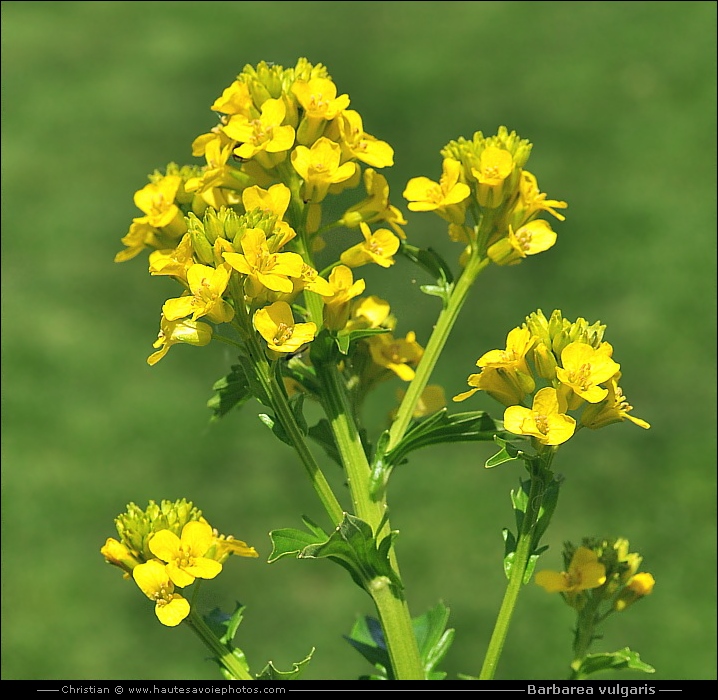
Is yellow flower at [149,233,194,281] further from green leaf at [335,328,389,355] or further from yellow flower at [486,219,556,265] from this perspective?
yellow flower at [486,219,556,265]

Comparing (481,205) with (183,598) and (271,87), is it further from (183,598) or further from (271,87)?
(183,598)

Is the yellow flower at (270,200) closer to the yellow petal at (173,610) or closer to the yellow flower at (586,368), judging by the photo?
the yellow flower at (586,368)

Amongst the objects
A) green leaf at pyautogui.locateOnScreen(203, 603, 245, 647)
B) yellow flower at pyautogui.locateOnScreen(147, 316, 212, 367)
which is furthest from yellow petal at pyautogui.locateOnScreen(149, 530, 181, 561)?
yellow flower at pyautogui.locateOnScreen(147, 316, 212, 367)

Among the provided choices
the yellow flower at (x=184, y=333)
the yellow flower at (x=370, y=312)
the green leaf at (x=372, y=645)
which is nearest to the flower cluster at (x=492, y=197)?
the yellow flower at (x=370, y=312)

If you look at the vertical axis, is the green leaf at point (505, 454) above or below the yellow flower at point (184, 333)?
below

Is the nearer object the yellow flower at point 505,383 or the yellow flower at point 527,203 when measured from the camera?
the yellow flower at point 505,383

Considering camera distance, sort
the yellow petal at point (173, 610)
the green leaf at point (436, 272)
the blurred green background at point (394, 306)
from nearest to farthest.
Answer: the yellow petal at point (173, 610) < the green leaf at point (436, 272) < the blurred green background at point (394, 306)
